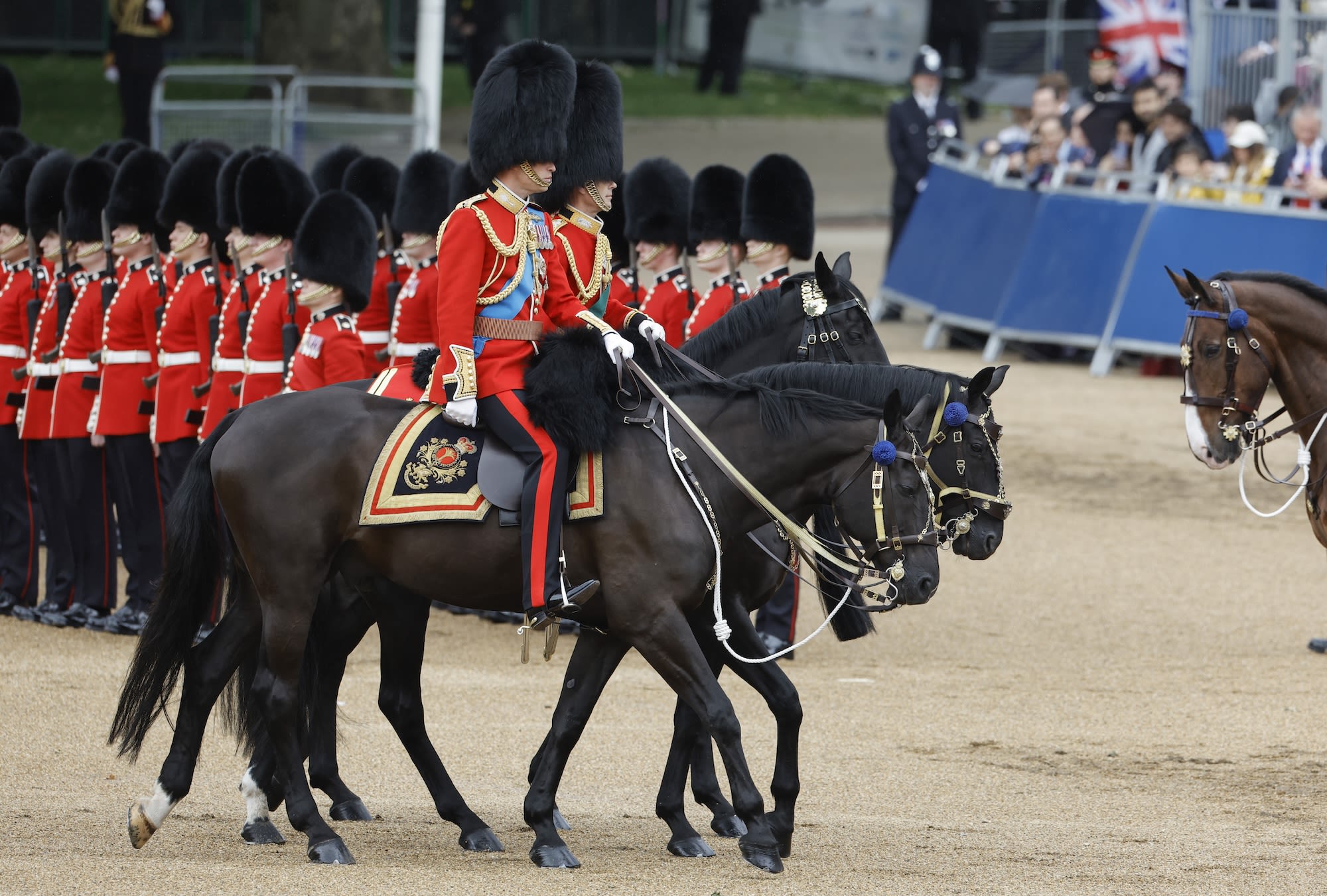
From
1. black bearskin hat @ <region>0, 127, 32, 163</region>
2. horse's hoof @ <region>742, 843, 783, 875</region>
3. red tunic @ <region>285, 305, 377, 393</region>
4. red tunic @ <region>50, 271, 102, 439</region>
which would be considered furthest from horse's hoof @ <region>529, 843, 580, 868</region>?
black bearskin hat @ <region>0, 127, 32, 163</region>

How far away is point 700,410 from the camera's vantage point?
5426 mm

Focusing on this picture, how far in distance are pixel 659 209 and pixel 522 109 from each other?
8.41 feet

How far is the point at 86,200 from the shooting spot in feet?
28.2

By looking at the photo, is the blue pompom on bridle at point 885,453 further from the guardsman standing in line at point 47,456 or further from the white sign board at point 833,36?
the white sign board at point 833,36

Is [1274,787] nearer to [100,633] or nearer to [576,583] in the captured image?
[576,583]

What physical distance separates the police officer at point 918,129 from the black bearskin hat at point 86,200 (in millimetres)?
8980

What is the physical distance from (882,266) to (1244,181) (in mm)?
4613

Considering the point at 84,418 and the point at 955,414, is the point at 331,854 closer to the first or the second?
the point at 955,414

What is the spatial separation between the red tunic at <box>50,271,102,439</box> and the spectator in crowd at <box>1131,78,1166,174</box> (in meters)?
8.60

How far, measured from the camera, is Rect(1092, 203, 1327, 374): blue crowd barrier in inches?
536

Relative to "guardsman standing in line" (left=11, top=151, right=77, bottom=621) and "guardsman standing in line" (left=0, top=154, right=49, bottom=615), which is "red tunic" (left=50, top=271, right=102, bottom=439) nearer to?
"guardsman standing in line" (left=11, top=151, right=77, bottom=621)

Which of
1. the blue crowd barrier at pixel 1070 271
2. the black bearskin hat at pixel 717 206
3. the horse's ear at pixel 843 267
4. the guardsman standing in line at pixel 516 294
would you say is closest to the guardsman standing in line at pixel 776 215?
the black bearskin hat at pixel 717 206

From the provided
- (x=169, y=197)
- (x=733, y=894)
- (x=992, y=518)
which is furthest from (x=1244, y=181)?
(x=733, y=894)

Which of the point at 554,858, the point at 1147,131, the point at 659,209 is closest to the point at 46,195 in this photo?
the point at 659,209
